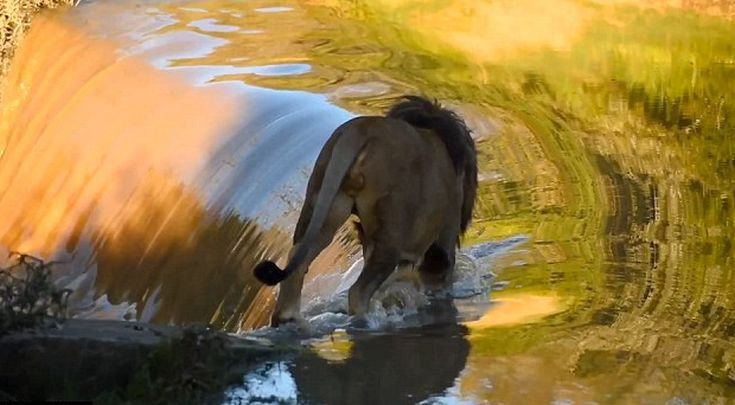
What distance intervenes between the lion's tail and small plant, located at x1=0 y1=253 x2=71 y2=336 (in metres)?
1.56

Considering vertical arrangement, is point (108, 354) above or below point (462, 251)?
above


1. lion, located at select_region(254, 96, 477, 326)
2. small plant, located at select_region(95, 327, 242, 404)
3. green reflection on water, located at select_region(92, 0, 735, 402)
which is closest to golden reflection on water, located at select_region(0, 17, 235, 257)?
green reflection on water, located at select_region(92, 0, 735, 402)

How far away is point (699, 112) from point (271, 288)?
21.3 ft

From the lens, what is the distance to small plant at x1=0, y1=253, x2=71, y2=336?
465 cm

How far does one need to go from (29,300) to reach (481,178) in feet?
18.8

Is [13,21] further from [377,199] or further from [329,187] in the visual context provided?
[329,187]

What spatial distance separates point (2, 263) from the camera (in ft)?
44.5

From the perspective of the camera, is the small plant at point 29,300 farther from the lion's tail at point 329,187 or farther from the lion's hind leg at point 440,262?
the lion's hind leg at point 440,262

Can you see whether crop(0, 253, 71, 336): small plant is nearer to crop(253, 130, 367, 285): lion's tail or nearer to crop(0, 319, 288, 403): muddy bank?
crop(0, 319, 288, 403): muddy bank

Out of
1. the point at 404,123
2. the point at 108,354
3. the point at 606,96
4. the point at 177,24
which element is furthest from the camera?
the point at 177,24

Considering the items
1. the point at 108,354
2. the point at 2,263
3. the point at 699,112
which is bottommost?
the point at 2,263

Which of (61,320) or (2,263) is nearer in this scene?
(61,320)

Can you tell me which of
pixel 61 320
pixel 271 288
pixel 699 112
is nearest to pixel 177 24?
pixel 699 112

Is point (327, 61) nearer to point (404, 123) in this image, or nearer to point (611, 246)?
point (611, 246)
